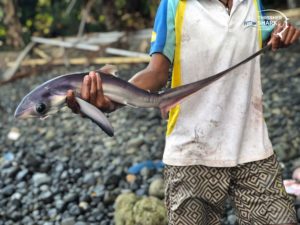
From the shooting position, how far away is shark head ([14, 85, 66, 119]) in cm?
183

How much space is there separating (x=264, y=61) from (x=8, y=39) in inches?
347

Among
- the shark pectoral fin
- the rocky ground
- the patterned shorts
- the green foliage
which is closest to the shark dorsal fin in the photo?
the shark pectoral fin

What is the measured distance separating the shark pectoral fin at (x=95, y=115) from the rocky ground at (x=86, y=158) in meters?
2.03

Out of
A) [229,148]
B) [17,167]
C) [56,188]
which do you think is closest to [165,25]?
[229,148]

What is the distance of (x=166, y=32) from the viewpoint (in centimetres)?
221

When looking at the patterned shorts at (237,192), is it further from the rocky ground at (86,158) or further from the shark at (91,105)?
the rocky ground at (86,158)

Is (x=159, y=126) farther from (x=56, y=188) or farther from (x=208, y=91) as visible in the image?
(x=208, y=91)

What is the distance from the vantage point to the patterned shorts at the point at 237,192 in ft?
7.39

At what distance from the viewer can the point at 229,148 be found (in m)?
2.26

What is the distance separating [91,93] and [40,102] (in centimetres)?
18

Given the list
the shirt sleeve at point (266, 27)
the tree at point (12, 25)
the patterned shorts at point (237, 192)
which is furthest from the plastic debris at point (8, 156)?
the tree at point (12, 25)

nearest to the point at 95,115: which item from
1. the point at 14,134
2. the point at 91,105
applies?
the point at 91,105

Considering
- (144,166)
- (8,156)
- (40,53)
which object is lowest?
(144,166)

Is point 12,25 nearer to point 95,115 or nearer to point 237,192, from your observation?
point 237,192
